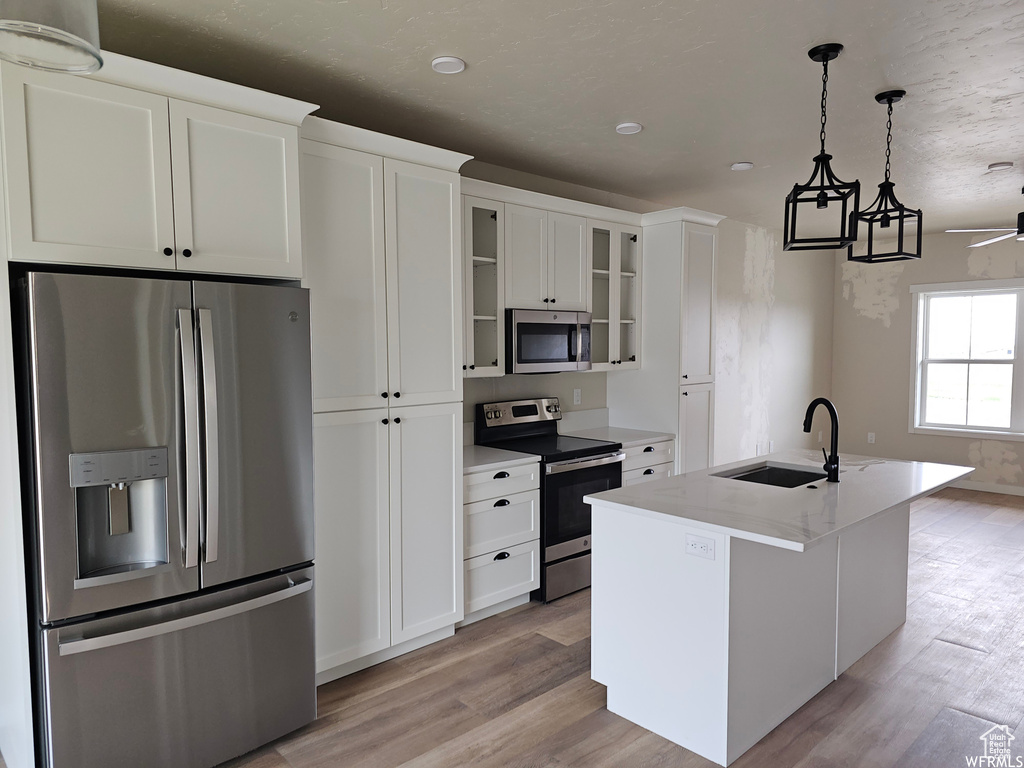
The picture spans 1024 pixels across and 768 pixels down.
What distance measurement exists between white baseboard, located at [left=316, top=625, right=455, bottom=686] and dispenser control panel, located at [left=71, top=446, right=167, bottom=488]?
123 cm

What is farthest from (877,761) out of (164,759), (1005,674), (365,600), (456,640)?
(164,759)

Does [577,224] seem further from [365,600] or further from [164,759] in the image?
[164,759]

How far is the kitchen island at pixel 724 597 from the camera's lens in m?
2.23

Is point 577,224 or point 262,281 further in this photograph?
point 577,224

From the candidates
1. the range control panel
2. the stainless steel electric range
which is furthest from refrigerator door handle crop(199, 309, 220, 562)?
the range control panel

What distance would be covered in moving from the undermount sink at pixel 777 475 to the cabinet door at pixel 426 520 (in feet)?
4.20

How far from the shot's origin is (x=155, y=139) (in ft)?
6.86

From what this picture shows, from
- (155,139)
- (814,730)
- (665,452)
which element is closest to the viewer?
(155,139)

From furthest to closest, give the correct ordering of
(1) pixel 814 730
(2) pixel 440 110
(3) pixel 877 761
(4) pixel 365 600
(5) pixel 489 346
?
1. (5) pixel 489 346
2. (2) pixel 440 110
3. (4) pixel 365 600
4. (1) pixel 814 730
5. (3) pixel 877 761

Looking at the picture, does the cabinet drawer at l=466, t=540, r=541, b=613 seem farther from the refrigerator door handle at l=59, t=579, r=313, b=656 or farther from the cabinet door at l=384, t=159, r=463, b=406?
the refrigerator door handle at l=59, t=579, r=313, b=656

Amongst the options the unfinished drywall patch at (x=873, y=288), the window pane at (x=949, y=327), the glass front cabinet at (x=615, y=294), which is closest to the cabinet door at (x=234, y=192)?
the glass front cabinet at (x=615, y=294)

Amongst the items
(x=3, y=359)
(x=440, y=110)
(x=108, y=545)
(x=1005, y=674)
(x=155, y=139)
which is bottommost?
(x=1005, y=674)

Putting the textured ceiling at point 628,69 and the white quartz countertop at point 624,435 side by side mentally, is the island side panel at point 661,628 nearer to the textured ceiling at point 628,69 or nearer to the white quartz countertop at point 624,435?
the white quartz countertop at point 624,435

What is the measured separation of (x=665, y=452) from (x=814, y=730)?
85.7 inches
